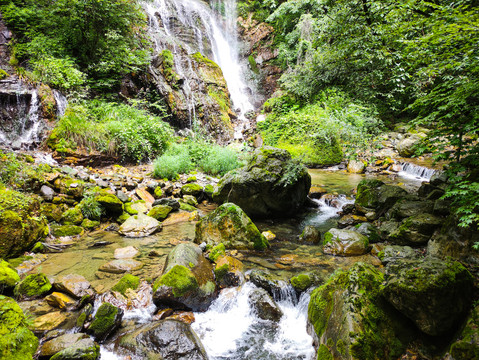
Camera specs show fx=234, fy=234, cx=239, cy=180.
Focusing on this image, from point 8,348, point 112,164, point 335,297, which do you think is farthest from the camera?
point 112,164

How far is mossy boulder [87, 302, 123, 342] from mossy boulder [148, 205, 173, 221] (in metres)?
3.54

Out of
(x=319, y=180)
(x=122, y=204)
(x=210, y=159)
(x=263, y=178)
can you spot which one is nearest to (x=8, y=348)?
(x=122, y=204)

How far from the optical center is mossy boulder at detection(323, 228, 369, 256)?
464cm

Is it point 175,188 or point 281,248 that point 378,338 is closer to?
point 281,248

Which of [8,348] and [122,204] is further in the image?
[122,204]

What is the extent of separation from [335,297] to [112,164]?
28.4 feet

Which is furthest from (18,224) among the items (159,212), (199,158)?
(199,158)

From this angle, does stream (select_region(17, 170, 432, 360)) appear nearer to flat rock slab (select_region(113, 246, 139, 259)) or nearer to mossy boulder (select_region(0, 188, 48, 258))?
flat rock slab (select_region(113, 246, 139, 259))

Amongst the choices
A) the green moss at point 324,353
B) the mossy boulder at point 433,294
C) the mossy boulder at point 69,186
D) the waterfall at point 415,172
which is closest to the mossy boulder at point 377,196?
the mossy boulder at point 433,294

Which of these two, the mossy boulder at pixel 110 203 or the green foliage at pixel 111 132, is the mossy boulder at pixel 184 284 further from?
the green foliage at pixel 111 132

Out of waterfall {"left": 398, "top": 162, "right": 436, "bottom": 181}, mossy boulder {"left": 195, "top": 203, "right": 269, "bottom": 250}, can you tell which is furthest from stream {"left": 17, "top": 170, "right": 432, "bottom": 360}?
waterfall {"left": 398, "top": 162, "right": 436, "bottom": 181}

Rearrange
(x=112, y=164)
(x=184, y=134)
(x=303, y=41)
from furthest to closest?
(x=303, y=41)
(x=184, y=134)
(x=112, y=164)

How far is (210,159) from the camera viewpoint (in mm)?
10406

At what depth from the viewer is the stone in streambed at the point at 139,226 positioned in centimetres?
554
